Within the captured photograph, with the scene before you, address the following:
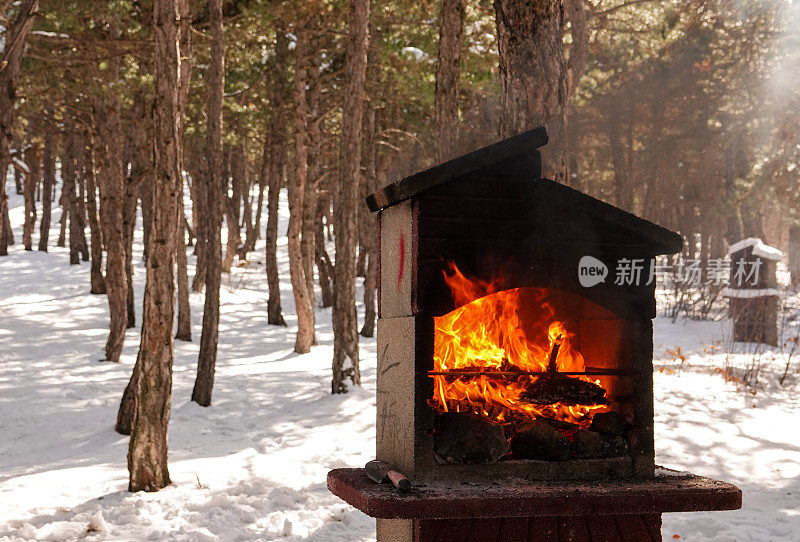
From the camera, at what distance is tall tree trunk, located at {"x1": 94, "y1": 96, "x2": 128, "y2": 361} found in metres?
14.7

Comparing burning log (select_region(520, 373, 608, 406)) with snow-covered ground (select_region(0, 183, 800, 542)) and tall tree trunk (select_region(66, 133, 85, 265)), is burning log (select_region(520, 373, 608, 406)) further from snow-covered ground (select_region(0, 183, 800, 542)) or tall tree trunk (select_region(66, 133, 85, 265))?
tall tree trunk (select_region(66, 133, 85, 265))

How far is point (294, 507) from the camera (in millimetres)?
6641

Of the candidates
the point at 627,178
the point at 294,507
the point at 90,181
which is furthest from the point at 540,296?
the point at 627,178

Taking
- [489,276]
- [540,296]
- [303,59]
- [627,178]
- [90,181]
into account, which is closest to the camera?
[489,276]

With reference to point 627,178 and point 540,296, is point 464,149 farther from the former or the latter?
point 540,296

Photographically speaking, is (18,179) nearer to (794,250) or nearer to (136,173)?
(136,173)

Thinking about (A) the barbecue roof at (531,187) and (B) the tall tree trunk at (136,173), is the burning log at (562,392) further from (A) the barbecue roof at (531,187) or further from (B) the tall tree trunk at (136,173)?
(B) the tall tree trunk at (136,173)

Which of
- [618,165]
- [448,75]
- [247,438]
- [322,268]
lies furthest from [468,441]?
[618,165]

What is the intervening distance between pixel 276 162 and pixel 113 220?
616 centimetres

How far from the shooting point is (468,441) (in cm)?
385

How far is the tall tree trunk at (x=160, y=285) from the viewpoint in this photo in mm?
7180

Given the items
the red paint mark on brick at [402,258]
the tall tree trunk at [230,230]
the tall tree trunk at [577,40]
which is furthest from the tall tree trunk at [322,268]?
the red paint mark on brick at [402,258]

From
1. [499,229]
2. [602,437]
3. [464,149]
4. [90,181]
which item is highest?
[464,149]

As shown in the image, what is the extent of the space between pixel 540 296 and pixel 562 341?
29 cm
